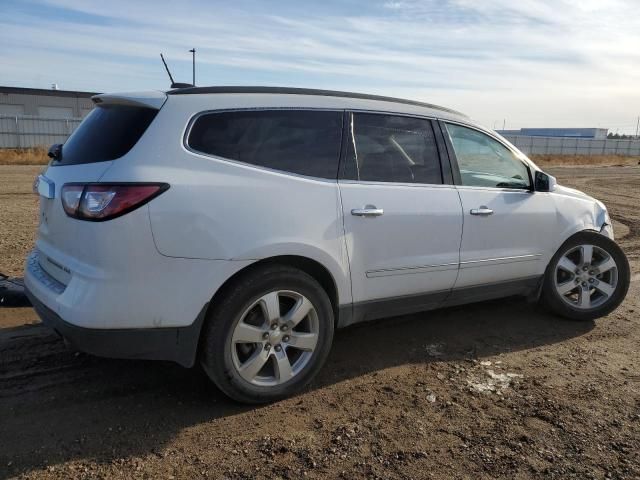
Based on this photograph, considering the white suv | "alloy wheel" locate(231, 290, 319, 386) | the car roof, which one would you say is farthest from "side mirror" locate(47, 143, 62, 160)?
"alloy wheel" locate(231, 290, 319, 386)

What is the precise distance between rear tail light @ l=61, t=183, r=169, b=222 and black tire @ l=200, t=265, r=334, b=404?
69cm

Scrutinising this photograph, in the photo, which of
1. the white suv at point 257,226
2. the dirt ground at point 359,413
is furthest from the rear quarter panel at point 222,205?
the dirt ground at point 359,413

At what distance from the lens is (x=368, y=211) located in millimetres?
3564

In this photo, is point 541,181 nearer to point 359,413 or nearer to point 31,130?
point 359,413

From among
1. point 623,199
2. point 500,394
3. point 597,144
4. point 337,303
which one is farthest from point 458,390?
point 597,144

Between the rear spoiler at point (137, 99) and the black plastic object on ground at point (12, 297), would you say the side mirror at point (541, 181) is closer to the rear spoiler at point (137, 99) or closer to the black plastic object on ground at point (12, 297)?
the rear spoiler at point (137, 99)

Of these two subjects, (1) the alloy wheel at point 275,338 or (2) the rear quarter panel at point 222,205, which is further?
(1) the alloy wheel at point 275,338

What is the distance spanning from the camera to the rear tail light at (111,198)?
2.81 metres

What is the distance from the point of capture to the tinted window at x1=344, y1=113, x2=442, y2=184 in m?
3.71

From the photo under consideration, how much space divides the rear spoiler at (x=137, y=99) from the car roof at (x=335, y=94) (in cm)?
8

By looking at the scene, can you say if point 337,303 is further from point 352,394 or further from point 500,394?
point 500,394

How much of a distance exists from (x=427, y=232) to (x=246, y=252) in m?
1.42

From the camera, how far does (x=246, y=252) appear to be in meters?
3.08

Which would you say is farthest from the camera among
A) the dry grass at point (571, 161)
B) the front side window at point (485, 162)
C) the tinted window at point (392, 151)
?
the dry grass at point (571, 161)
